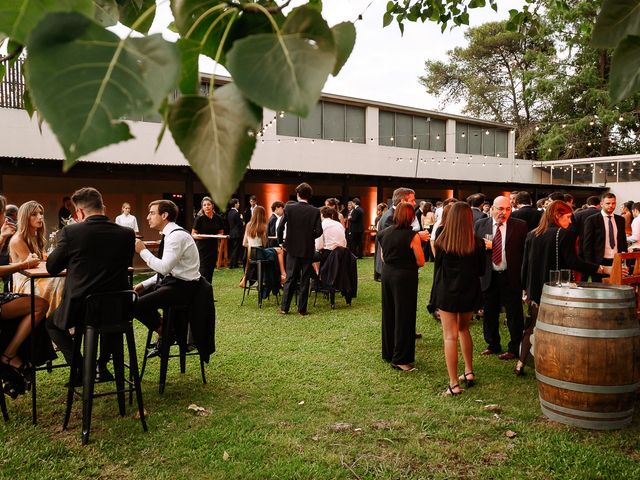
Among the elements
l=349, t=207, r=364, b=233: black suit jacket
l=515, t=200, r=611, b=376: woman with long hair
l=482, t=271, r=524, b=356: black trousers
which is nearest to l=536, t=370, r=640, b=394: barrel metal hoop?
l=515, t=200, r=611, b=376: woman with long hair

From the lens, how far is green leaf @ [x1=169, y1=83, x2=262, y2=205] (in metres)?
0.36

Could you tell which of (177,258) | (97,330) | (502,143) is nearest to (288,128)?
(502,143)

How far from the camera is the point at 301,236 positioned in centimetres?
809

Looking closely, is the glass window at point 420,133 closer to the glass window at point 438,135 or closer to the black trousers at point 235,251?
the glass window at point 438,135

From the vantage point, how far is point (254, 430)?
4.03 metres

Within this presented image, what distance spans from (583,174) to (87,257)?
99.6ft

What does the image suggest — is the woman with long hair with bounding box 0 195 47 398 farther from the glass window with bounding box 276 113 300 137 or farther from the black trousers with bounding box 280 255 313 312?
the glass window with bounding box 276 113 300 137

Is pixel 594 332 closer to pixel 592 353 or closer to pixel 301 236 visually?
pixel 592 353

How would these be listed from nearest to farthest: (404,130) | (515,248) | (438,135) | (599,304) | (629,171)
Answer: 1. (599,304)
2. (515,248)
3. (404,130)
4. (438,135)
5. (629,171)

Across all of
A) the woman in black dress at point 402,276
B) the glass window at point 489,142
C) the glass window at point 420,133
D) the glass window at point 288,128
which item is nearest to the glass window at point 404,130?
the glass window at point 420,133

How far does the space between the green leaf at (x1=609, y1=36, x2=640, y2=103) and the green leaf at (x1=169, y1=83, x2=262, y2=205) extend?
1.24 ft

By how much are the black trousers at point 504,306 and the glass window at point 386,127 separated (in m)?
17.8

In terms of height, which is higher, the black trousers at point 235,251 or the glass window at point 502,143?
the glass window at point 502,143

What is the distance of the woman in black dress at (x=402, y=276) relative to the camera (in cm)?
540
